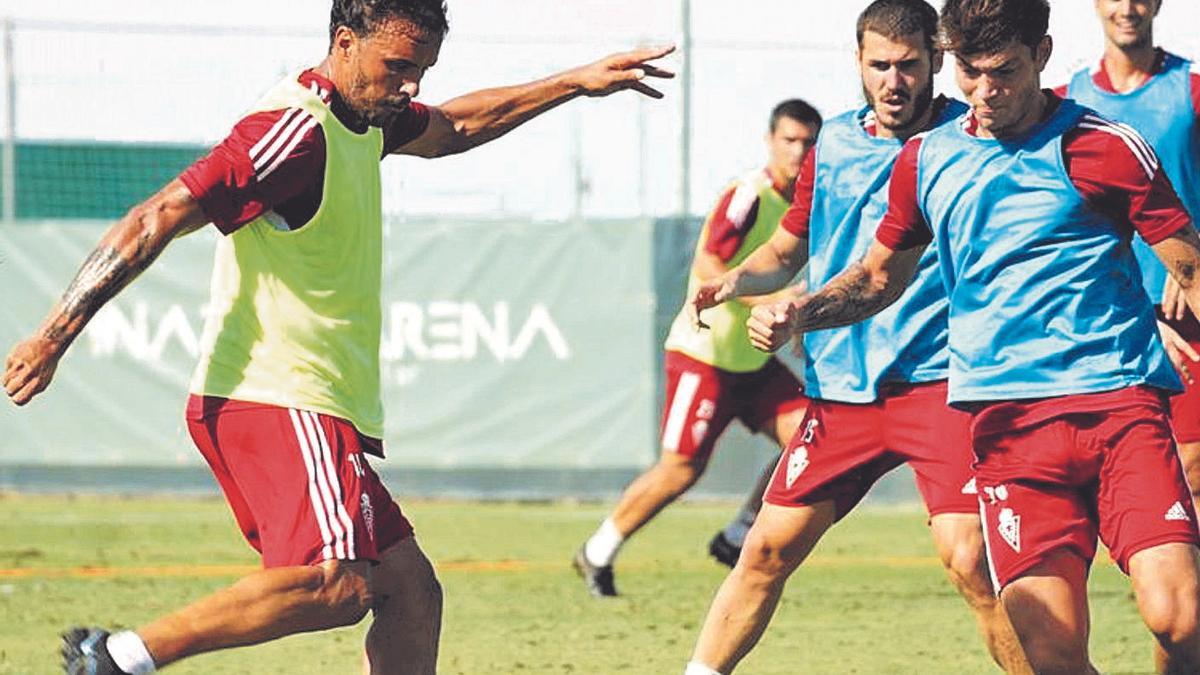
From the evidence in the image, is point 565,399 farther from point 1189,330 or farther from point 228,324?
point 228,324

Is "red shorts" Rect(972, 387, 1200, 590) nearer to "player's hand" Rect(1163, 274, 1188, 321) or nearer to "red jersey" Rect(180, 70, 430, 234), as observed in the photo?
"player's hand" Rect(1163, 274, 1188, 321)

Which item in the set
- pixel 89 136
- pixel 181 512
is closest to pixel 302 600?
pixel 181 512

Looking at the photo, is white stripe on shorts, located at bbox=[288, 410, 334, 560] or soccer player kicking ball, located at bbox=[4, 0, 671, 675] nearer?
soccer player kicking ball, located at bbox=[4, 0, 671, 675]

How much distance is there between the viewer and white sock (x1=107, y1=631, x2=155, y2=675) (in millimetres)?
6570

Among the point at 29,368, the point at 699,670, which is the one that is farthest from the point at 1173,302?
the point at 29,368

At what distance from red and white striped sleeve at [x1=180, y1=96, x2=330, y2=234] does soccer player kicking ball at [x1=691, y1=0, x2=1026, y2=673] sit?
1550 mm

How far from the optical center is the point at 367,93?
695 centimetres

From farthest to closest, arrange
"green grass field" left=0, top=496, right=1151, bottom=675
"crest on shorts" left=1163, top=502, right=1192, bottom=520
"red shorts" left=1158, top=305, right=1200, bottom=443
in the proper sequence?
"green grass field" left=0, top=496, right=1151, bottom=675
"red shorts" left=1158, top=305, right=1200, bottom=443
"crest on shorts" left=1163, top=502, right=1192, bottom=520

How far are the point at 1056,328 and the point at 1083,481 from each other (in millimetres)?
424

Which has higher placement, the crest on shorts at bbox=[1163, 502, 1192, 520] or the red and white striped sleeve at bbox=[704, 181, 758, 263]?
the crest on shorts at bbox=[1163, 502, 1192, 520]

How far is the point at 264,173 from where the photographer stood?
662 cm

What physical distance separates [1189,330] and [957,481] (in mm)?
1409

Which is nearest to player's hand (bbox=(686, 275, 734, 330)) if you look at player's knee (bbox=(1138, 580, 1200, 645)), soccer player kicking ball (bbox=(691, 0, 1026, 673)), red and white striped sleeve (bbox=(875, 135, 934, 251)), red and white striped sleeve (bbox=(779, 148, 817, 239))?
soccer player kicking ball (bbox=(691, 0, 1026, 673))

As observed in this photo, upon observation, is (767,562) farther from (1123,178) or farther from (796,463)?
(1123,178)
